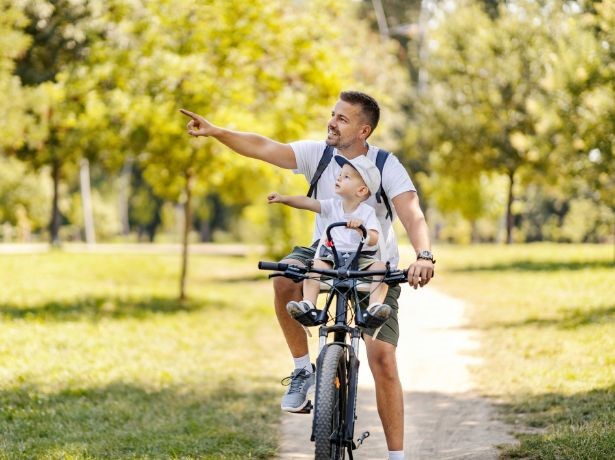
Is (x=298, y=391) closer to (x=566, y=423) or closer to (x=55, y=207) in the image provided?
(x=566, y=423)

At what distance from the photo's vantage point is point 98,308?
17438 millimetres

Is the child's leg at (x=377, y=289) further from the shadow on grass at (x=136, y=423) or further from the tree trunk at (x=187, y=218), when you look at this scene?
the tree trunk at (x=187, y=218)

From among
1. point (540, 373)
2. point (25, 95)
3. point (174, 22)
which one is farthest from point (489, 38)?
point (540, 373)

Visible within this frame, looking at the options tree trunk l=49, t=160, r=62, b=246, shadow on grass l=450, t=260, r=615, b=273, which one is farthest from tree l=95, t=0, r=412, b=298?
tree trunk l=49, t=160, r=62, b=246

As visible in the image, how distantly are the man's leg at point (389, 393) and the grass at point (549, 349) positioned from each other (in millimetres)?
1482

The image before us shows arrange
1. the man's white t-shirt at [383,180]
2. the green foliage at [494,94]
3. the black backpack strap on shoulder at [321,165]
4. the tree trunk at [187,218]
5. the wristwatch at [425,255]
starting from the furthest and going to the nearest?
the green foliage at [494,94], the tree trunk at [187,218], the black backpack strap on shoulder at [321,165], the man's white t-shirt at [383,180], the wristwatch at [425,255]

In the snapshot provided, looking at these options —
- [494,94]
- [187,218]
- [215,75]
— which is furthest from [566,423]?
[494,94]

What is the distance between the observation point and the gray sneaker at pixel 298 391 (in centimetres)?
538

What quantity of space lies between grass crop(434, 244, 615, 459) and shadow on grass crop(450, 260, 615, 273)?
1.9 inches

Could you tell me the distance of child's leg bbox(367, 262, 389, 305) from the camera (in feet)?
16.6

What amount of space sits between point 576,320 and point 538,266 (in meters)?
11.3

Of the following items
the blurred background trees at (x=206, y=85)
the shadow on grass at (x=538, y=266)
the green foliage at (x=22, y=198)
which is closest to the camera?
the blurred background trees at (x=206, y=85)

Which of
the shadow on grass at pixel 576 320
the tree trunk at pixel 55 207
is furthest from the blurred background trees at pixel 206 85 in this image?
the tree trunk at pixel 55 207

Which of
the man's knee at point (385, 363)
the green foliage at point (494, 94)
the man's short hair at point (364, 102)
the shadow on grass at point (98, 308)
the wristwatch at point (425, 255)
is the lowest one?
the shadow on grass at point (98, 308)
